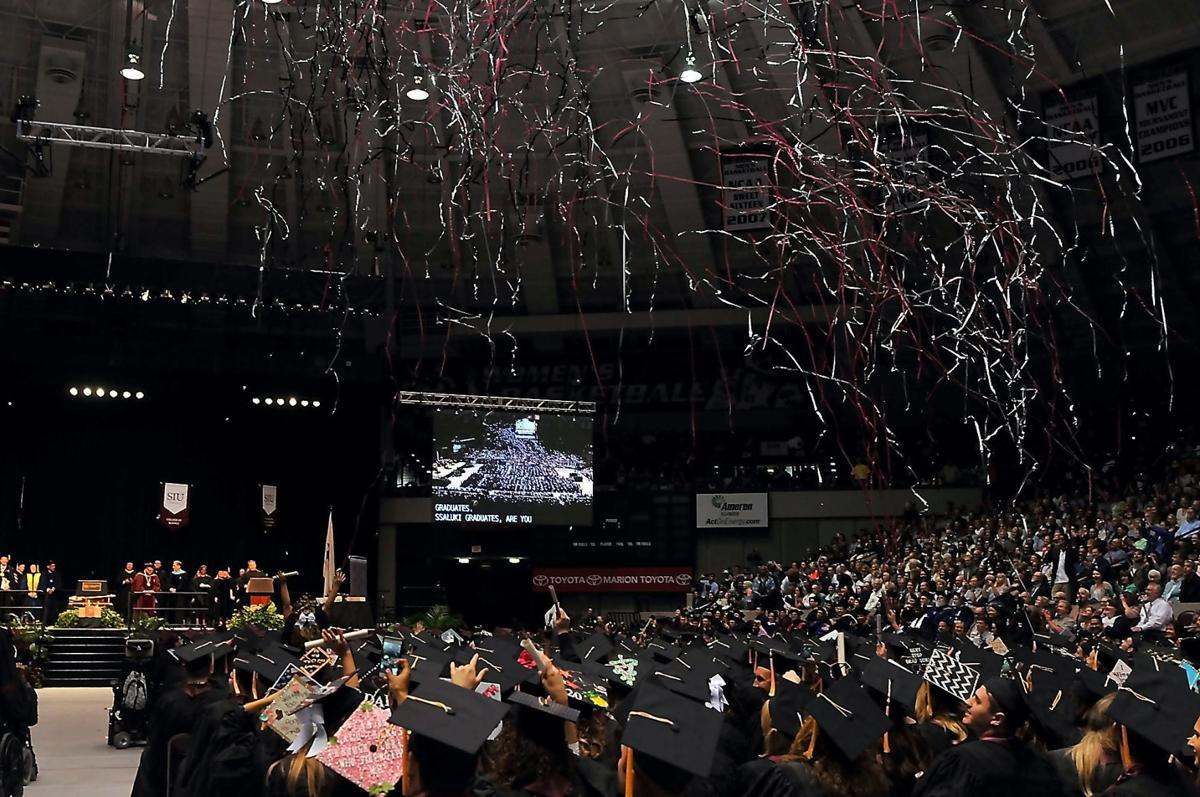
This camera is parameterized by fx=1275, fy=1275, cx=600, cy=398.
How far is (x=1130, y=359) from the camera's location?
25.7m

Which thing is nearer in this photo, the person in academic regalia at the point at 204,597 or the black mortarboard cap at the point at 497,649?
the black mortarboard cap at the point at 497,649

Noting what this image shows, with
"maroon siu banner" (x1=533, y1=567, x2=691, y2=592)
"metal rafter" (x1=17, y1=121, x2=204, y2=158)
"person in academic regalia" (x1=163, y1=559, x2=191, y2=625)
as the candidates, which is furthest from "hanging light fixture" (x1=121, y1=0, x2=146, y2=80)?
"maroon siu banner" (x1=533, y1=567, x2=691, y2=592)

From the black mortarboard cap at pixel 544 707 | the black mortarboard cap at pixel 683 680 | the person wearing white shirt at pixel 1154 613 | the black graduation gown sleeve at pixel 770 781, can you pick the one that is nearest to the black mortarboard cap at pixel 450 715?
the black mortarboard cap at pixel 544 707

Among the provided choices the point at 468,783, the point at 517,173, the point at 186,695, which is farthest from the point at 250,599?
the point at 468,783

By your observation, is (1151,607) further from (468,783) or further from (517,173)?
(517,173)

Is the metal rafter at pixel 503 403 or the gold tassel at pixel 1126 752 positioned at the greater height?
the metal rafter at pixel 503 403

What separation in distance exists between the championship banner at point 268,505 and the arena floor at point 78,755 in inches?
420

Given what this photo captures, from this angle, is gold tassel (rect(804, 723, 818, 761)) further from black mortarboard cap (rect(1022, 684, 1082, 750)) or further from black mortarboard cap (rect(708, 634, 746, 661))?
black mortarboard cap (rect(708, 634, 746, 661))

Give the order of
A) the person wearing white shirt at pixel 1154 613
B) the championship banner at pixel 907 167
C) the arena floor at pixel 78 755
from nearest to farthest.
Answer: the arena floor at pixel 78 755, the person wearing white shirt at pixel 1154 613, the championship banner at pixel 907 167

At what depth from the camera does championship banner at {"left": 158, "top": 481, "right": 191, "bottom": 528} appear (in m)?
27.8

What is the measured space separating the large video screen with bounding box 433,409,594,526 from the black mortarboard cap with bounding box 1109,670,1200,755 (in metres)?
21.9

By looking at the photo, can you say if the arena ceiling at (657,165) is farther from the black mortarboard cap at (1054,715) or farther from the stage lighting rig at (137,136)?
the black mortarboard cap at (1054,715)

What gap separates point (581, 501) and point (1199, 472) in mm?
12281

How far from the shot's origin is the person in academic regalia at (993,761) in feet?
14.3
